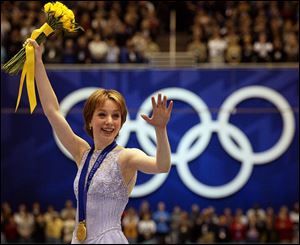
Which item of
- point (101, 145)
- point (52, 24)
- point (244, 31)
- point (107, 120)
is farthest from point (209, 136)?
point (107, 120)

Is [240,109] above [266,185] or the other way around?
above

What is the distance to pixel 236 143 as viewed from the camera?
1519cm

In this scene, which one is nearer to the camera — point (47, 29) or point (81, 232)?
point (81, 232)

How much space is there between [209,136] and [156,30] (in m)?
2.87

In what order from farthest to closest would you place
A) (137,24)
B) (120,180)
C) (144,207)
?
(137,24) → (144,207) → (120,180)

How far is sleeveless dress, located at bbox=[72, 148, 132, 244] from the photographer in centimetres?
304

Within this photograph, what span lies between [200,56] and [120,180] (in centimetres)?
1224

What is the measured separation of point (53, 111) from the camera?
3340 millimetres

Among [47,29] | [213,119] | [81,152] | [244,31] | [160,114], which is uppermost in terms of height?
[244,31]

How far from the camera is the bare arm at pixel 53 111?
3.33 meters

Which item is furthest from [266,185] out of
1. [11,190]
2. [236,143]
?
[11,190]

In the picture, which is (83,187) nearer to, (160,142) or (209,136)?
(160,142)

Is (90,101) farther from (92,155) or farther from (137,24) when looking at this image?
(137,24)

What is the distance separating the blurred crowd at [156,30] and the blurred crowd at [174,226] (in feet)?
11.2
